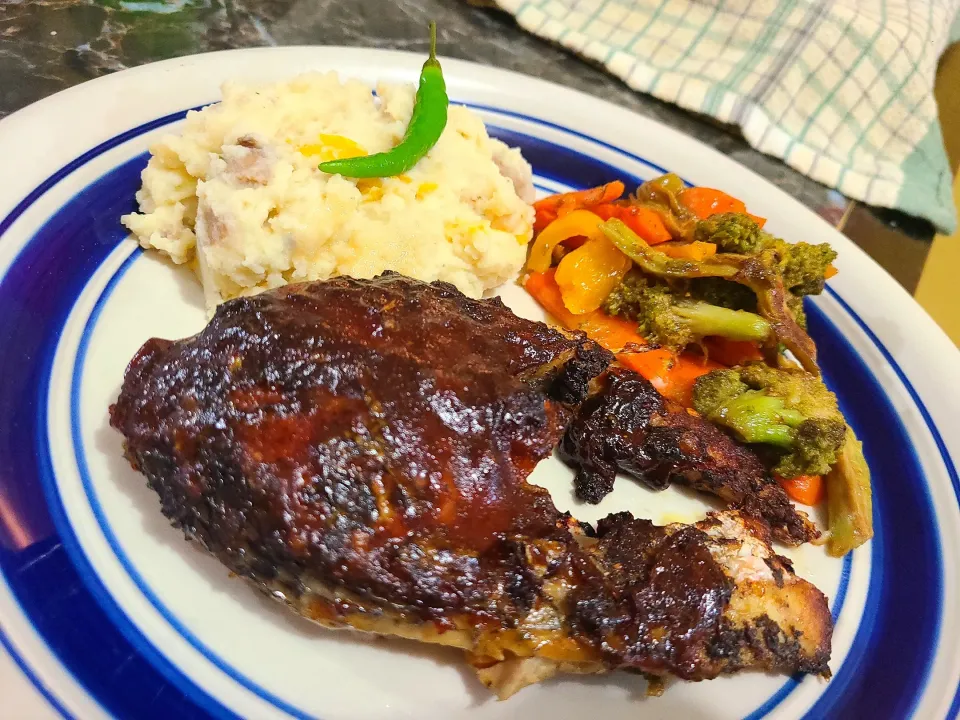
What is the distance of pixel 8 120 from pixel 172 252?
1.11m

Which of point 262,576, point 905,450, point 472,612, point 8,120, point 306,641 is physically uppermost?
point 8,120

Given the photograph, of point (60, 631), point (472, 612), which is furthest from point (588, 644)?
point (60, 631)

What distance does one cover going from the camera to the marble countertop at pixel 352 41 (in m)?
5.18

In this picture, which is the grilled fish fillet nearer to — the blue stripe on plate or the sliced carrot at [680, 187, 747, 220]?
the blue stripe on plate


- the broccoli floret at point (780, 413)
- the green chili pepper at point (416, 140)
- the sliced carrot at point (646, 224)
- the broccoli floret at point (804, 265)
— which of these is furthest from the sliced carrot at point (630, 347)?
the green chili pepper at point (416, 140)

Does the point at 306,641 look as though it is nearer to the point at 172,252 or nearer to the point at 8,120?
the point at 172,252

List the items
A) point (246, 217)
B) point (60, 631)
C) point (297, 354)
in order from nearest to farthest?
1. point (60, 631)
2. point (297, 354)
3. point (246, 217)

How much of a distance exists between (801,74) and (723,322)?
13.8ft

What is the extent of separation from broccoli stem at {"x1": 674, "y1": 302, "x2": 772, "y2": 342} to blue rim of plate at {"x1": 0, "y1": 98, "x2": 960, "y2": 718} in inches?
35.2

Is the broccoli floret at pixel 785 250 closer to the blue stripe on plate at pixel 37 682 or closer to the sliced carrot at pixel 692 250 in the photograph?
the sliced carrot at pixel 692 250

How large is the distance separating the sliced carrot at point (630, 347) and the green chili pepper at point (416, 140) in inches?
41.7

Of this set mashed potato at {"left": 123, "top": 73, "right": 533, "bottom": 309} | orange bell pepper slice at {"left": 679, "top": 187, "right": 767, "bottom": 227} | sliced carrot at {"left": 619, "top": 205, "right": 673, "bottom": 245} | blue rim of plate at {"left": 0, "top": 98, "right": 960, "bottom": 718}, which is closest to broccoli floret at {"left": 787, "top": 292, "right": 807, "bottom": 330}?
blue rim of plate at {"left": 0, "top": 98, "right": 960, "bottom": 718}

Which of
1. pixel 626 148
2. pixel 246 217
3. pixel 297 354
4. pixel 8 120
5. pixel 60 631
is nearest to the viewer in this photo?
pixel 60 631

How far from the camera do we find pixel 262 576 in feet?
7.85
